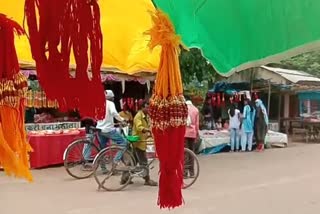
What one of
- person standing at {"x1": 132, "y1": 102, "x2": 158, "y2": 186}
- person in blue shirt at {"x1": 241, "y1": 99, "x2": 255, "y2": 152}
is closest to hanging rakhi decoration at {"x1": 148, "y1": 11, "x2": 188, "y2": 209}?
person standing at {"x1": 132, "y1": 102, "x2": 158, "y2": 186}

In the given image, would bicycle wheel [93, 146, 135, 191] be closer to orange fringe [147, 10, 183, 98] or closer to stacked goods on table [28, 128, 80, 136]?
stacked goods on table [28, 128, 80, 136]

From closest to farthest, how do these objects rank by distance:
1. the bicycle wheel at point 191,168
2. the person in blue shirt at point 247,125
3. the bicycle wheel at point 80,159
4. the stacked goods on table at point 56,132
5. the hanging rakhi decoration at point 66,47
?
the hanging rakhi decoration at point 66,47 < the bicycle wheel at point 191,168 < the bicycle wheel at point 80,159 < the stacked goods on table at point 56,132 < the person in blue shirt at point 247,125

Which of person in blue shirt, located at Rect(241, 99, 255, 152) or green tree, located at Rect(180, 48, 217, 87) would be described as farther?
person in blue shirt, located at Rect(241, 99, 255, 152)

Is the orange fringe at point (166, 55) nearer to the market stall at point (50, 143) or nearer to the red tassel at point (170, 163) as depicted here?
the red tassel at point (170, 163)

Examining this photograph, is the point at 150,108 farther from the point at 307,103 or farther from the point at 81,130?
→ the point at 307,103

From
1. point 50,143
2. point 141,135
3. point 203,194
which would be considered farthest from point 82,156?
point 203,194

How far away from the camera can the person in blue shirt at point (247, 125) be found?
38.6 ft

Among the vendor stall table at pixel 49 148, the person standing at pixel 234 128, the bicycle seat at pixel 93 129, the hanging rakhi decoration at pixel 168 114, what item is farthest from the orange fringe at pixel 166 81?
the person standing at pixel 234 128

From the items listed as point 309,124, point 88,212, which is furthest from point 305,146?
point 88,212

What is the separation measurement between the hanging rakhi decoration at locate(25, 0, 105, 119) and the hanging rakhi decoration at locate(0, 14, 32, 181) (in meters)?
0.21

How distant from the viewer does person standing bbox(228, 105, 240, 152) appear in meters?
11.6

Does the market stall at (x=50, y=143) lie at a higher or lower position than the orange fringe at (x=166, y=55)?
lower

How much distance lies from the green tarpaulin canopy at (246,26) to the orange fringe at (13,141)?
672 millimetres

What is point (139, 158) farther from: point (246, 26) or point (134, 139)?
point (246, 26)
